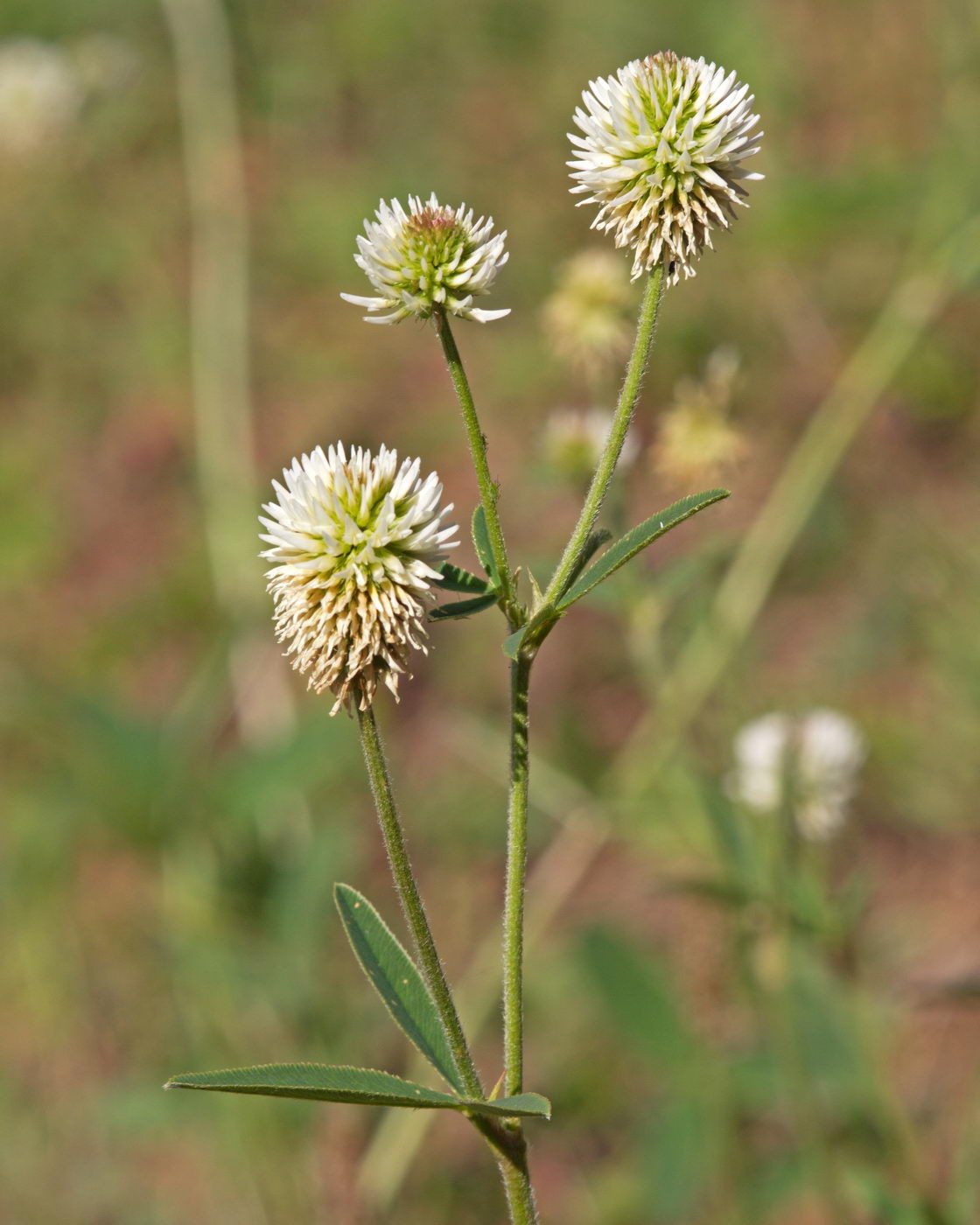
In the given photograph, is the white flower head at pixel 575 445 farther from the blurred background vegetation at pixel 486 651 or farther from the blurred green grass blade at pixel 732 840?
the blurred green grass blade at pixel 732 840

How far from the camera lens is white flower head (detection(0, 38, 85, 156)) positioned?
4.92 meters

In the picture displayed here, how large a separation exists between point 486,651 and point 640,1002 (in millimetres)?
2312

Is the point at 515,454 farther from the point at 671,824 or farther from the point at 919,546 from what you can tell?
the point at 671,824

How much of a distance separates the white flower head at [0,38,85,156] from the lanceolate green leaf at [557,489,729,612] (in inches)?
180

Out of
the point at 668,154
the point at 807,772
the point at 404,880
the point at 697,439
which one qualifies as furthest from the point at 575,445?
the point at 404,880

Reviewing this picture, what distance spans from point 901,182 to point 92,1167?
3.40 meters

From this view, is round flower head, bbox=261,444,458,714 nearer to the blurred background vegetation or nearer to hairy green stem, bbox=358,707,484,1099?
hairy green stem, bbox=358,707,484,1099

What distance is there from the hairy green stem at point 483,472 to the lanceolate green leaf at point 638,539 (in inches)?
1.8

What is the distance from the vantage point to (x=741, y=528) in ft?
16.1

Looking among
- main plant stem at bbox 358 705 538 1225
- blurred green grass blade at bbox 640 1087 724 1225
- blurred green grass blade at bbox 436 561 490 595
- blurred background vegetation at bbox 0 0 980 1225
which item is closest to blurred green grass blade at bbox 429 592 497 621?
blurred green grass blade at bbox 436 561 490 595

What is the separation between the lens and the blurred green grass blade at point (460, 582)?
115 centimetres

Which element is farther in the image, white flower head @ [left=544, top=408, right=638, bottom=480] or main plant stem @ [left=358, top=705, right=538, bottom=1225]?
white flower head @ [left=544, top=408, right=638, bottom=480]

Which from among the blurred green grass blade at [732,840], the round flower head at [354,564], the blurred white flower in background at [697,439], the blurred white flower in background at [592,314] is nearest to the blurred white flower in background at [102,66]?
the blurred white flower in background at [592,314]

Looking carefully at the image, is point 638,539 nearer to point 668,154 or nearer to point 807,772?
point 668,154
